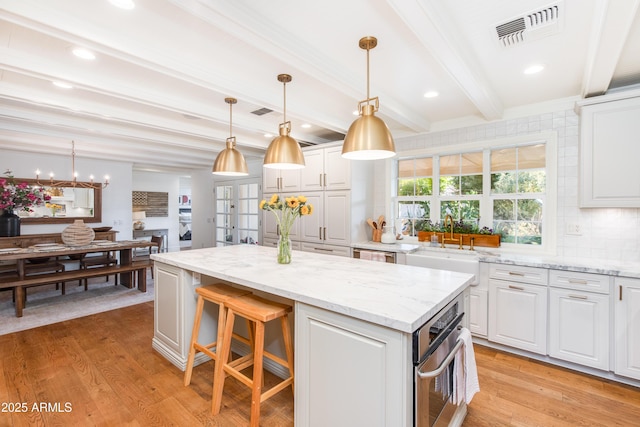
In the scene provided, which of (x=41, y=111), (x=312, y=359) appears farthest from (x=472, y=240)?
(x=41, y=111)

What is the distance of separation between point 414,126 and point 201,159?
4.47 meters

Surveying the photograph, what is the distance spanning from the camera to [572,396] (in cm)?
225

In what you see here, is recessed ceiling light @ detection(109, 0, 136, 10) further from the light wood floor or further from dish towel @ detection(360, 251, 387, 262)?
dish towel @ detection(360, 251, 387, 262)

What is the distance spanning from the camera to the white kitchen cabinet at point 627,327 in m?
2.32

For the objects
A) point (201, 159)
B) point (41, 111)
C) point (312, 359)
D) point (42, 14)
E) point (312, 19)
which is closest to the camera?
point (312, 359)

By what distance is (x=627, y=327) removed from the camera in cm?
235

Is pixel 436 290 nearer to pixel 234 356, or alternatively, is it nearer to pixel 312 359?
pixel 312 359

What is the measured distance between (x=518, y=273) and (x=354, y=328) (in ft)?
7.23

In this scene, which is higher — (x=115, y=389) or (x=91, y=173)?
(x=91, y=173)

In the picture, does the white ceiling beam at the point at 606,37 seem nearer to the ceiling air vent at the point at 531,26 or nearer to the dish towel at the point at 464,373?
the ceiling air vent at the point at 531,26

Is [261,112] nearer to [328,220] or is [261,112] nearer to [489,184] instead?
[328,220]

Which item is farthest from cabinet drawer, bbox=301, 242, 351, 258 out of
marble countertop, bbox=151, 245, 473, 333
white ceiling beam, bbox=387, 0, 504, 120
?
white ceiling beam, bbox=387, 0, 504, 120

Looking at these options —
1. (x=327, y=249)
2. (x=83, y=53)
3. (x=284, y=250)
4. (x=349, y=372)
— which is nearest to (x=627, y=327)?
(x=349, y=372)

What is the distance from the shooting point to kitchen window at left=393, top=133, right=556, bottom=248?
328cm
